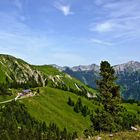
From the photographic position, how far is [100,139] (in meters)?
19.8

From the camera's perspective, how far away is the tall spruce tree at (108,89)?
84.8 metres

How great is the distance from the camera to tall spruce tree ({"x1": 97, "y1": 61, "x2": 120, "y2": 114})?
8475cm

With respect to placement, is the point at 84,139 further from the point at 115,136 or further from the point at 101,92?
the point at 101,92

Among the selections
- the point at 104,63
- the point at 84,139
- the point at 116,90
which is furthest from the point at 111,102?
the point at 84,139

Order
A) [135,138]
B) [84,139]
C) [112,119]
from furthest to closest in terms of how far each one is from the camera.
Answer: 1. [112,119]
2. [84,139]
3. [135,138]

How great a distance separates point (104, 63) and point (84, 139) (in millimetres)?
66808

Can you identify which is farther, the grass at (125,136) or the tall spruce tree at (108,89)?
the tall spruce tree at (108,89)

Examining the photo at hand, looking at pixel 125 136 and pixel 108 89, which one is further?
pixel 108 89

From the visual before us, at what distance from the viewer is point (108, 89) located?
279 feet

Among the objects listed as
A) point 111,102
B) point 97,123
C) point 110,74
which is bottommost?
point 97,123

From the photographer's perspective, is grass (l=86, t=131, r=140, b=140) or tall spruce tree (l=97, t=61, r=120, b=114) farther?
tall spruce tree (l=97, t=61, r=120, b=114)

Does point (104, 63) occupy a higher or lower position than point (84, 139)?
higher

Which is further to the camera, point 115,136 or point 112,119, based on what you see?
point 112,119

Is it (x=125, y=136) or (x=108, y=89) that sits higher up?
(x=108, y=89)
